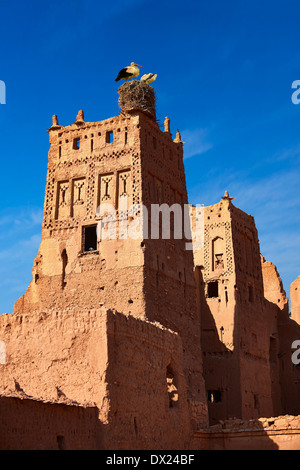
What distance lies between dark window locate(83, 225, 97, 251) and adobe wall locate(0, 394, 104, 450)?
1005 cm

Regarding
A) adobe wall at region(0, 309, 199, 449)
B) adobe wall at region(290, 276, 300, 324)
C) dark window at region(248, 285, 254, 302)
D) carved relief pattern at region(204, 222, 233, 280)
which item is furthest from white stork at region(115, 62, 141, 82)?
adobe wall at region(290, 276, 300, 324)

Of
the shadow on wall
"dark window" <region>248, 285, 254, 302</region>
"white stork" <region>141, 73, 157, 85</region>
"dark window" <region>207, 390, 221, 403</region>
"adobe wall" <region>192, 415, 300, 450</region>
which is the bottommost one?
"adobe wall" <region>192, 415, 300, 450</region>

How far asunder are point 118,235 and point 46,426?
432 inches

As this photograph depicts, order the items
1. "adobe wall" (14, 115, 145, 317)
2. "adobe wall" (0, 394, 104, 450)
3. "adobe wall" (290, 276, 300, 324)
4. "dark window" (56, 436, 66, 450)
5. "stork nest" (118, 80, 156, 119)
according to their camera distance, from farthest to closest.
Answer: "adobe wall" (290, 276, 300, 324), "stork nest" (118, 80, 156, 119), "adobe wall" (14, 115, 145, 317), "dark window" (56, 436, 66, 450), "adobe wall" (0, 394, 104, 450)

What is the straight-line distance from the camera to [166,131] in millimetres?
29297

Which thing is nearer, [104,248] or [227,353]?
[104,248]

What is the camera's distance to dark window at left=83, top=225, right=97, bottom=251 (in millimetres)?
26797

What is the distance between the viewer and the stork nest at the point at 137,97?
28.0 meters

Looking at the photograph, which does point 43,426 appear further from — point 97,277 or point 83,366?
point 97,277

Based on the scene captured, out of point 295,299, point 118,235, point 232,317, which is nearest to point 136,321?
point 118,235

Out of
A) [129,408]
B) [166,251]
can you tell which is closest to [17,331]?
[129,408]

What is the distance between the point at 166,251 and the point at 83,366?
8824mm

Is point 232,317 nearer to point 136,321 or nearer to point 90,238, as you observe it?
point 90,238

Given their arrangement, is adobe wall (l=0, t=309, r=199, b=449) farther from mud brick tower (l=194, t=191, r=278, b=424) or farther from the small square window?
mud brick tower (l=194, t=191, r=278, b=424)
